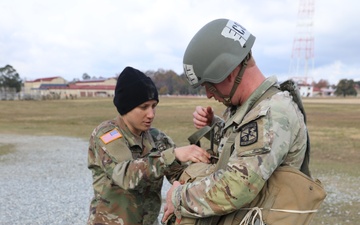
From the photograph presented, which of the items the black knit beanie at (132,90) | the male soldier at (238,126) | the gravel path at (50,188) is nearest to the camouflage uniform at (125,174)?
the black knit beanie at (132,90)

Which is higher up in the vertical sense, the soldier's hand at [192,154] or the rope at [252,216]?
the soldier's hand at [192,154]

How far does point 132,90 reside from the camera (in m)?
2.74

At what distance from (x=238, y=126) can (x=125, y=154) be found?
105 cm

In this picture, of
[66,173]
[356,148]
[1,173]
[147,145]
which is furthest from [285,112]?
[356,148]

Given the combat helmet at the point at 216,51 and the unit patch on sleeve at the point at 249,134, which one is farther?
the combat helmet at the point at 216,51

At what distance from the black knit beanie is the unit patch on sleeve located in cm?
114

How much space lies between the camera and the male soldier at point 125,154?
261 centimetres

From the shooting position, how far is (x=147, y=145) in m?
2.92

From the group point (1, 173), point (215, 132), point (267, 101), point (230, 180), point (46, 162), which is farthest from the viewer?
point (46, 162)

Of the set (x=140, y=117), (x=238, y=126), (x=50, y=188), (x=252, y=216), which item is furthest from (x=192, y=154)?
(x=50, y=188)

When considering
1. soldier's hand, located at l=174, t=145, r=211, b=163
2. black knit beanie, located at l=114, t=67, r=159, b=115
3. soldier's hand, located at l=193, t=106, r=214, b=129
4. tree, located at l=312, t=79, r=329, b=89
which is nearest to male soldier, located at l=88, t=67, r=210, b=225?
black knit beanie, located at l=114, t=67, r=159, b=115

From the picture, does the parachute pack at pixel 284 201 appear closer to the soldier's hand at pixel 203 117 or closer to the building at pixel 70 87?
the soldier's hand at pixel 203 117

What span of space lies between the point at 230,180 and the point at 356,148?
17.4m

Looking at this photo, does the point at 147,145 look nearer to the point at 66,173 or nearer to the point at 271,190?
the point at 271,190
